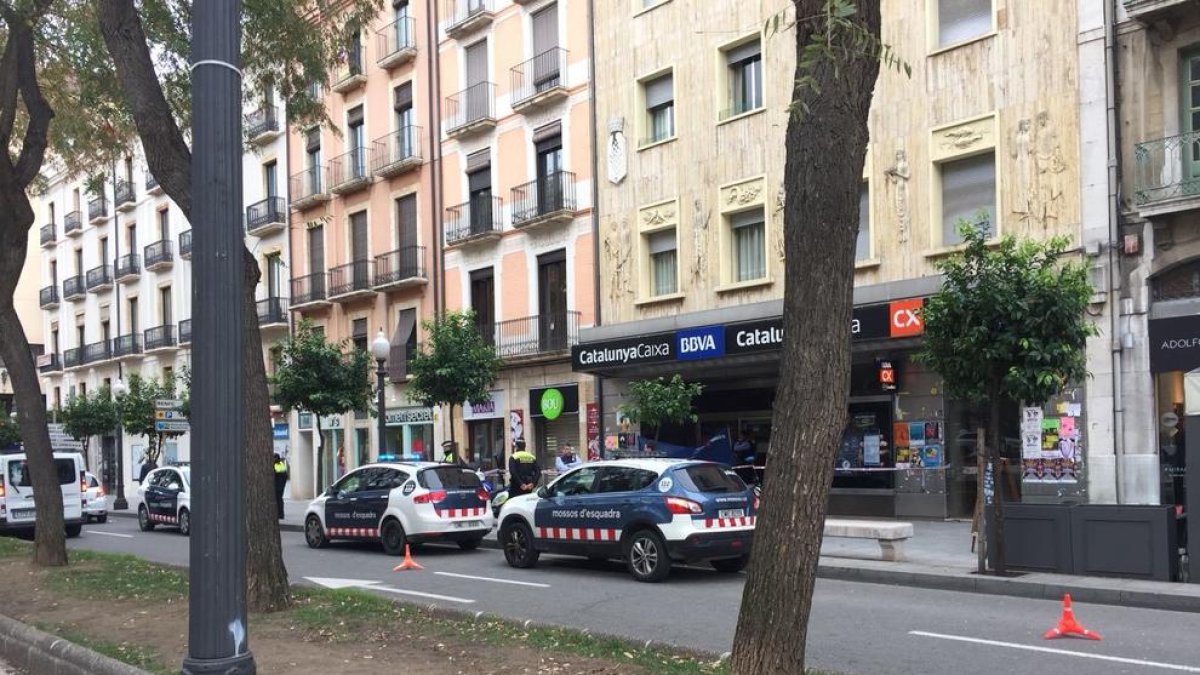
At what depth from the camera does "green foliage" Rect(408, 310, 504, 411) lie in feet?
75.9

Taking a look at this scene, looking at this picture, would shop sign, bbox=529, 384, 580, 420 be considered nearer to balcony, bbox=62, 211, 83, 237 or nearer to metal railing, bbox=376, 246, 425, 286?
metal railing, bbox=376, 246, 425, 286

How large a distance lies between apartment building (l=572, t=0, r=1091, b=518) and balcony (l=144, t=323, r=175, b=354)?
23.6m

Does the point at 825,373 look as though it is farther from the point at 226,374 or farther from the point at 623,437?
the point at 623,437

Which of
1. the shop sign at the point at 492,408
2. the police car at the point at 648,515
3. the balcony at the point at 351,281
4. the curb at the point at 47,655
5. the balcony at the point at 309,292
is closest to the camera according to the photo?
the curb at the point at 47,655

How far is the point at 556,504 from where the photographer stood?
1493cm

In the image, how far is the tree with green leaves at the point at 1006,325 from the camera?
1277cm

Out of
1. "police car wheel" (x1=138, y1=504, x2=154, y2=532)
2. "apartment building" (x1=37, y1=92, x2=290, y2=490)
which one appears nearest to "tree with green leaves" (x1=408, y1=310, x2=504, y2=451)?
"police car wheel" (x1=138, y1=504, x2=154, y2=532)

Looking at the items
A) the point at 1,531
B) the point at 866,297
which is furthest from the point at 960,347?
the point at 1,531

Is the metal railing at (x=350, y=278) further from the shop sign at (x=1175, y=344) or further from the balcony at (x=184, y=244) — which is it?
the shop sign at (x=1175, y=344)

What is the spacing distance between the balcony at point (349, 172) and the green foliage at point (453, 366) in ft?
35.6

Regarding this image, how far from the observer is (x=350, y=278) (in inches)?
1316

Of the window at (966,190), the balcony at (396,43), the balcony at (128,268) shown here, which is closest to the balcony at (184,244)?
the balcony at (128,268)

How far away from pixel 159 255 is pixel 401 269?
55.9 feet

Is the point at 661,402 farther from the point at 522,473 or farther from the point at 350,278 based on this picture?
the point at 350,278
